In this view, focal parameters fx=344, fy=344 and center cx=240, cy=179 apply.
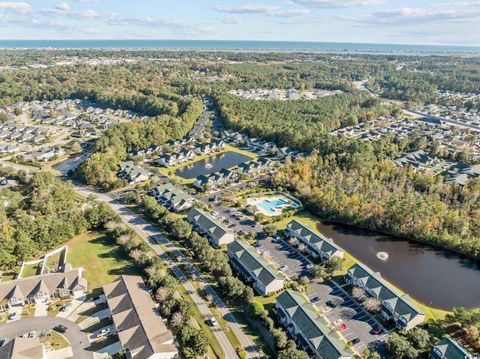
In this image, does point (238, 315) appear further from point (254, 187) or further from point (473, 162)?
point (473, 162)

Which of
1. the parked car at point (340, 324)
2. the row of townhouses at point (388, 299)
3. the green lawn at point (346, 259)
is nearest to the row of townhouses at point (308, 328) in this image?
the parked car at point (340, 324)

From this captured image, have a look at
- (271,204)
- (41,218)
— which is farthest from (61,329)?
(271,204)

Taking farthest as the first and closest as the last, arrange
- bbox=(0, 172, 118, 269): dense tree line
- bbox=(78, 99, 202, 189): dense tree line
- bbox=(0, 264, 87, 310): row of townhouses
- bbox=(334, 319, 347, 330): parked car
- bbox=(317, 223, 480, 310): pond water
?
bbox=(78, 99, 202, 189): dense tree line < bbox=(0, 172, 118, 269): dense tree line < bbox=(317, 223, 480, 310): pond water < bbox=(0, 264, 87, 310): row of townhouses < bbox=(334, 319, 347, 330): parked car

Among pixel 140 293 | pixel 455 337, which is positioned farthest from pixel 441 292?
pixel 140 293

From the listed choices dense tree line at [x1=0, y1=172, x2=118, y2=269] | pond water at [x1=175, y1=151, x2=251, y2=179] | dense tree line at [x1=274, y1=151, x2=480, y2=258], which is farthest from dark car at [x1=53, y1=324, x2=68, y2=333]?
pond water at [x1=175, y1=151, x2=251, y2=179]

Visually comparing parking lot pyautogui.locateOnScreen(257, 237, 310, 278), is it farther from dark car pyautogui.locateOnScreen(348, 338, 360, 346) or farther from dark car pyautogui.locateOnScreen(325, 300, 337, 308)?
dark car pyautogui.locateOnScreen(348, 338, 360, 346)
